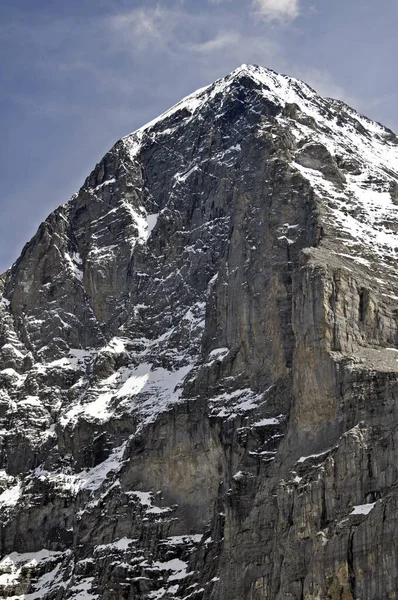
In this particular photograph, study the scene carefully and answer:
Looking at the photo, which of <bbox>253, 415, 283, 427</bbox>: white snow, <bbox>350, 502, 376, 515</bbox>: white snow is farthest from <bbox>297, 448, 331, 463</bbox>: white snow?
<bbox>253, 415, 283, 427</bbox>: white snow

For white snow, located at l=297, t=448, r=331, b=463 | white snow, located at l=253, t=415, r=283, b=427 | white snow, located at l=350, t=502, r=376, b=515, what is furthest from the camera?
white snow, located at l=253, t=415, r=283, b=427

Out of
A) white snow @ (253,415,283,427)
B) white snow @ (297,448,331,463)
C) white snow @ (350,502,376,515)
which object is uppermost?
white snow @ (253,415,283,427)

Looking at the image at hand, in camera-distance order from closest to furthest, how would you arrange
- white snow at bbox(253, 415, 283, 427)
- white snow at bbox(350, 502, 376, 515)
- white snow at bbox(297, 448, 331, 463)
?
white snow at bbox(350, 502, 376, 515) → white snow at bbox(297, 448, 331, 463) → white snow at bbox(253, 415, 283, 427)

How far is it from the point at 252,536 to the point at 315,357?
892 inches

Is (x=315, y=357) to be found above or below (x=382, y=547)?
above

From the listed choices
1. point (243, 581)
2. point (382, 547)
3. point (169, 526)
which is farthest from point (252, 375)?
point (382, 547)

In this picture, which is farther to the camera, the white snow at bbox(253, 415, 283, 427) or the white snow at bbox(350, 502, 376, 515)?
the white snow at bbox(253, 415, 283, 427)

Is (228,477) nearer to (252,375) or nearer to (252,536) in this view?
Result: (252,375)

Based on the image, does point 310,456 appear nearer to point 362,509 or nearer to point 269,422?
point 362,509

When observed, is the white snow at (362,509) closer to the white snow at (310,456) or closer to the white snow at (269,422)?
the white snow at (310,456)

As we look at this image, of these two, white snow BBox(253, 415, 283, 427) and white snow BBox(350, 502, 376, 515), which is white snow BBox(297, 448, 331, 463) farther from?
white snow BBox(253, 415, 283, 427)

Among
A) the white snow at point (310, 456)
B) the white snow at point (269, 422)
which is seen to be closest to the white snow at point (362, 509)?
the white snow at point (310, 456)

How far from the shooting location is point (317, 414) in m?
175

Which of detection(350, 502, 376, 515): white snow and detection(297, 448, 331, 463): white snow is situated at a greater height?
detection(297, 448, 331, 463): white snow
